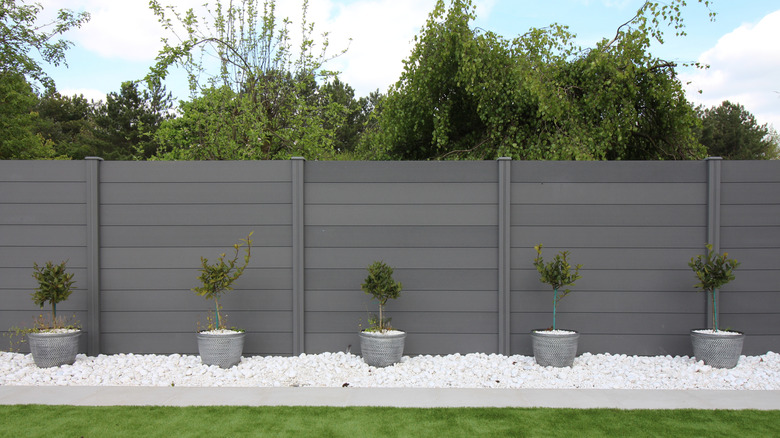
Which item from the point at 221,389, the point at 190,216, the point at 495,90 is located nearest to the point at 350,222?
the point at 190,216

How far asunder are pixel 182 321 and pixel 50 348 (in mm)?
1041

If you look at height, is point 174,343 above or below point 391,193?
below

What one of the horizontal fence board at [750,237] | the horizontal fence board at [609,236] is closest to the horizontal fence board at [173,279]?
the horizontal fence board at [609,236]

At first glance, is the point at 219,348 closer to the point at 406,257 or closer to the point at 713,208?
the point at 406,257

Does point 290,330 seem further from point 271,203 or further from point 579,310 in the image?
point 579,310

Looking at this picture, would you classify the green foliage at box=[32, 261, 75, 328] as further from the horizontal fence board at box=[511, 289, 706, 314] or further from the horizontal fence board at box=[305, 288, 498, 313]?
the horizontal fence board at box=[511, 289, 706, 314]

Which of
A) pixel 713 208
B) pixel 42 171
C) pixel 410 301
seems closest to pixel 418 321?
pixel 410 301

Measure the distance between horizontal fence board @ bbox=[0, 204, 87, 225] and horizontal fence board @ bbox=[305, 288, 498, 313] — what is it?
2195mm

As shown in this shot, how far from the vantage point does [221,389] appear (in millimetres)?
4293

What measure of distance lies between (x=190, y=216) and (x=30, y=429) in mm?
2339

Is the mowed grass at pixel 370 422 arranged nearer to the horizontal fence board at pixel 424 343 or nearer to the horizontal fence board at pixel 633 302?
the horizontal fence board at pixel 424 343

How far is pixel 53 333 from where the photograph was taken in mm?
4895

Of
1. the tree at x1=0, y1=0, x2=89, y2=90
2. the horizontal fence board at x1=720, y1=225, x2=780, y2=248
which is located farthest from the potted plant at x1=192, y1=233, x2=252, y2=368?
the tree at x1=0, y1=0, x2=89, y2=90

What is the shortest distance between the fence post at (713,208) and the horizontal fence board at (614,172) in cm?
6
